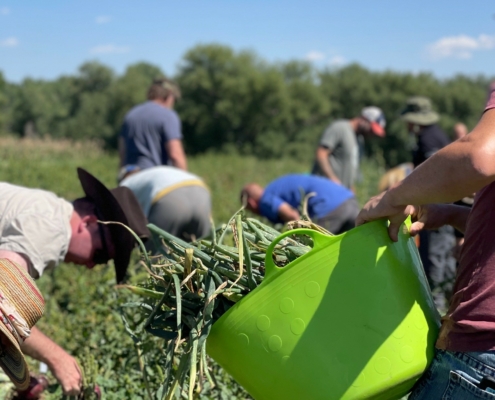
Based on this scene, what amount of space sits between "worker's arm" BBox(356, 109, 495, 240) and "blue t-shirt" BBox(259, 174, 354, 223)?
9.57 feet

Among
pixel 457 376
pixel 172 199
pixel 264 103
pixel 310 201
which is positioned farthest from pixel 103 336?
pixel 264 103

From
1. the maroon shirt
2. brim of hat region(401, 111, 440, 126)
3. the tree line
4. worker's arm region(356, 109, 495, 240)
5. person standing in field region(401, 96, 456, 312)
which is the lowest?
the tree line

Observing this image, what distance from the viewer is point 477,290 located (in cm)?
138

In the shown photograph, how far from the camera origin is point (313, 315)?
4.58 feet

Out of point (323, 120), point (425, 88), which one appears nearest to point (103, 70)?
point (323, 120)

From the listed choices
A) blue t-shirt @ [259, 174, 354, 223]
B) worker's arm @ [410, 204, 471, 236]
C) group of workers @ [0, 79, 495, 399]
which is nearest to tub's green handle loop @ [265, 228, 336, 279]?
group of workers @ [0, 79, 495, 399]

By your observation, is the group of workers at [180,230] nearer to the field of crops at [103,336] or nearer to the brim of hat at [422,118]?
the field of crops at [103,336]

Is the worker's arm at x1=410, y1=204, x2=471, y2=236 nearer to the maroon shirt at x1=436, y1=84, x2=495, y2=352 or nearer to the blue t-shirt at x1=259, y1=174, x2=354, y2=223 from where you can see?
the maroon shirt at x1=436, y1=84, x2=495, y2=352

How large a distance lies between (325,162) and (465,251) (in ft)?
14.2

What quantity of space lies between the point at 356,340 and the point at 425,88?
162ft

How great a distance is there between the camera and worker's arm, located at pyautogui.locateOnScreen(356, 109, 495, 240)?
1.21 metres

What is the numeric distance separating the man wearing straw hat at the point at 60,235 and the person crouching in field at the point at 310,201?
196 centimetres

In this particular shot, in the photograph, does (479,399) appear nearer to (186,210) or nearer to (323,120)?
(186,210)

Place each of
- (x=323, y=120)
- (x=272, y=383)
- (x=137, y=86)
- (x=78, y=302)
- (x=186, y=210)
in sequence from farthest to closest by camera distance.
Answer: (x=323, y=120)
(x=137, y=86)
(x=78, y=302)
(x=186, y=210)
(x=272, y=383)
